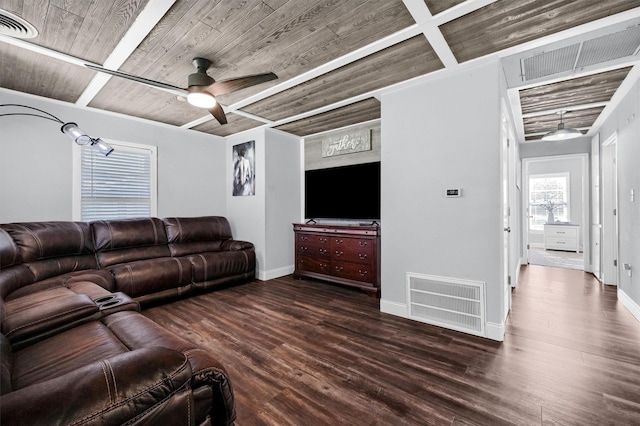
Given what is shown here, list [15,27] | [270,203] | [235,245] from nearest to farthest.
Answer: [15,27] < [235,245] < [270,203]

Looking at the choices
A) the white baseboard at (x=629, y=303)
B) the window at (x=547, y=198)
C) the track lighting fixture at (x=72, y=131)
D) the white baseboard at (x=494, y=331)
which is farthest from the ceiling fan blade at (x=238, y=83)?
the window at (x=547, y=198)

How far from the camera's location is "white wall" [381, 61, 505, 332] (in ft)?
8.12

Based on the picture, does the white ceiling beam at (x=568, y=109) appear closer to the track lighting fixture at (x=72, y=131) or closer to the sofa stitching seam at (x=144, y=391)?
the sofa stitching seam at (x=144, y=391)

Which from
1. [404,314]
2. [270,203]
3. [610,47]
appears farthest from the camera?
[270,203]

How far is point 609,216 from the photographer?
4.11 meters

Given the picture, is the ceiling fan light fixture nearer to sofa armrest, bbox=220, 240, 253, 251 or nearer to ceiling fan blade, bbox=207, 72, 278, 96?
ceiling fan blade, bbox=207, 72, 278, 96

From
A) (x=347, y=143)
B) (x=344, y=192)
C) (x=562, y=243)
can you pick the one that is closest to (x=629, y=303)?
(x=344, y=192)

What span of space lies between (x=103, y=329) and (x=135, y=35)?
2103mm

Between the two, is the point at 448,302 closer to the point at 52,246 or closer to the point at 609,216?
the point at 609,216

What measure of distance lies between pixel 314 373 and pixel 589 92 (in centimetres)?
419

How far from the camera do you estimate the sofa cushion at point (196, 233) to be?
13.5 ft

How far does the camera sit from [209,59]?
8.18 feet

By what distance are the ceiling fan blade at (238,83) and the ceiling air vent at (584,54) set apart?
2.22 m

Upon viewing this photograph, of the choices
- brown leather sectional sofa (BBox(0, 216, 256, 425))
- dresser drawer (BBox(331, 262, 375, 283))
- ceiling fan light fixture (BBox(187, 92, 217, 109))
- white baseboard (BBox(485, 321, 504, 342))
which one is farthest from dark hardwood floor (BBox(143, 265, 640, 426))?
ceiling fan light fixture (BBox(187, 92, 217, 109))
